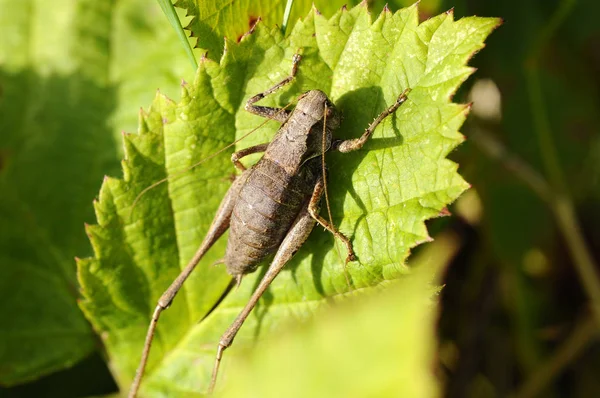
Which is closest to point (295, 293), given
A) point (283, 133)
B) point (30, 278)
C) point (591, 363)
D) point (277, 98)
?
point (283, 133)

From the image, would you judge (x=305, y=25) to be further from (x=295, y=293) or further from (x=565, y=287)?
(x=565, y=287)

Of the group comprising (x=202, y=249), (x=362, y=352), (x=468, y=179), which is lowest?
(x=468, y=179)

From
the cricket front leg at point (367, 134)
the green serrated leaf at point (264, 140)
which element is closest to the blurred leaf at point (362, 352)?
the green serrated leaf at point (264, 140)

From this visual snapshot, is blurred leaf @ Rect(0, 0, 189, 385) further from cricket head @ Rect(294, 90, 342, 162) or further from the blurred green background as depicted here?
cricket head @ Rect(294, 90, 342, 162)

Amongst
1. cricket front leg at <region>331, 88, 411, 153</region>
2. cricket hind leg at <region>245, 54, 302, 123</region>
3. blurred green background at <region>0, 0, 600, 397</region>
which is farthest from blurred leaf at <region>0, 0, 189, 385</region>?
cricket front leg at <region>331, 88, 411, 153</region>

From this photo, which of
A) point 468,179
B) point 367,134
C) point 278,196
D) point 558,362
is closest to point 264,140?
point 278,196

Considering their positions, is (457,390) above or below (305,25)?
below

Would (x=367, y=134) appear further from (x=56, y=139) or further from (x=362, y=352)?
(x=56, y=139)
